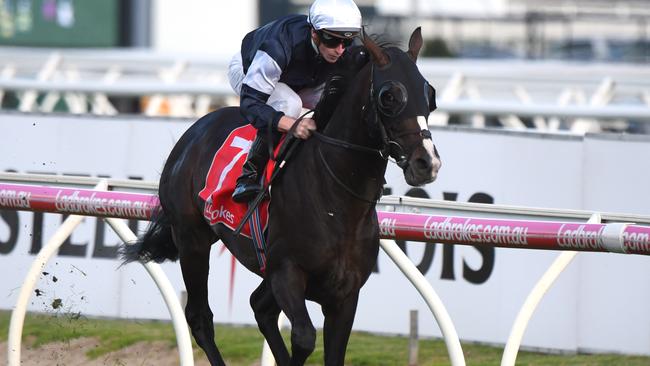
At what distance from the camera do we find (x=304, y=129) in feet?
16.1

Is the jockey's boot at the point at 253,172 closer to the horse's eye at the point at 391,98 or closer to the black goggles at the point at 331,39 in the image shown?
the black goggles at the point at 331,39

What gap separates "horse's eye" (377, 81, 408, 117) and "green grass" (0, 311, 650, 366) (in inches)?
95.3

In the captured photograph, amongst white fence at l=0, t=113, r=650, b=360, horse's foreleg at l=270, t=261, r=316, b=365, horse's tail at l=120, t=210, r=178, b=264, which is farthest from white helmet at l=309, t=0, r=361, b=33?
horse's tail at l=120, t=210, r=178, b=264

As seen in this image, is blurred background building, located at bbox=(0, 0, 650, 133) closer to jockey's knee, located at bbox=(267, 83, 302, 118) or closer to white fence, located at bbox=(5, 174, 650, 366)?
jockey's knee, located at bbox=(267, 83, 302, 118)

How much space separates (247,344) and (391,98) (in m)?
2.93

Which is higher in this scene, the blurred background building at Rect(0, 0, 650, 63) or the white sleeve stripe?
the white sleeve stripe

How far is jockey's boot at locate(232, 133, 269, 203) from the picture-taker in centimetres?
509

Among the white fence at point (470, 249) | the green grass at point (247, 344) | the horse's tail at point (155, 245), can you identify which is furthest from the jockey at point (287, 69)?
the green grass at point (247, 344)

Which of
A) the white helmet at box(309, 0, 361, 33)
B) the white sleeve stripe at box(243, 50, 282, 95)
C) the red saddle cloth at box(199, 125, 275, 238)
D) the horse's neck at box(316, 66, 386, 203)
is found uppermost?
the white helmet at box(309, 0, 361, 33)

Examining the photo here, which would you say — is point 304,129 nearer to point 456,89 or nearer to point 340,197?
point 340,197

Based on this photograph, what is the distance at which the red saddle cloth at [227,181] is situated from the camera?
5246 millimetres

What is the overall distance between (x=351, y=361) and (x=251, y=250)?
1716 mm

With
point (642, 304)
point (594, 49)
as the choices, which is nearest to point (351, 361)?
point (642, 304)

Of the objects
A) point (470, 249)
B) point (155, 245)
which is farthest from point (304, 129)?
point (470, 249)
